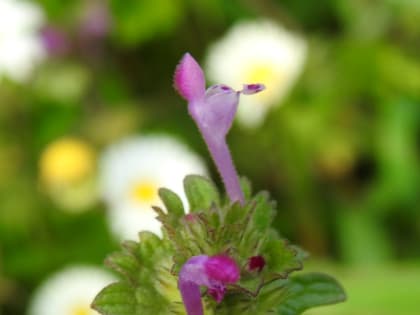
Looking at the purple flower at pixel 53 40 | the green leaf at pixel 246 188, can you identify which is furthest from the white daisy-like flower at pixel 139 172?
the green leaf at pixel 246 188

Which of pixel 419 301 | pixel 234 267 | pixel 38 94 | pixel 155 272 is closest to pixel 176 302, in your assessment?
pixel 155 272

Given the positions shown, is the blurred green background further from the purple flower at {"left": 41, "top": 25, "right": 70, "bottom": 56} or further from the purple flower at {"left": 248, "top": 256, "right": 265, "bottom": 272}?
the purple flower at {"left": 248, "top": 256, "right": 265, "bottom": 272}

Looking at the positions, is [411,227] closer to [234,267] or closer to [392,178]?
[392,178]

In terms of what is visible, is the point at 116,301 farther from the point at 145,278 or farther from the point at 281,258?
the point at 281,258

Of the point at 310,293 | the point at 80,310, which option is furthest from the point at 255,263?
the point at 80,310

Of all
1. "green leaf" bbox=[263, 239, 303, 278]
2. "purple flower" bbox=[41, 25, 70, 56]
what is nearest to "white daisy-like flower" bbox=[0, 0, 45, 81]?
"purple flower" bbox=[41, 25, 70, 56]

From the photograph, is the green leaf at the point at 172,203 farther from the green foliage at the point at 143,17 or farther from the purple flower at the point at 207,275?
the green foliage at the point at 143,17

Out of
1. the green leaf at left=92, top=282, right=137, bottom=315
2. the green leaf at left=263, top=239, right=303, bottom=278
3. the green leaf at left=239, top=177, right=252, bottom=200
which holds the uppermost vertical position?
the green leaf at left=239, top=177, right=252, bottom=200
